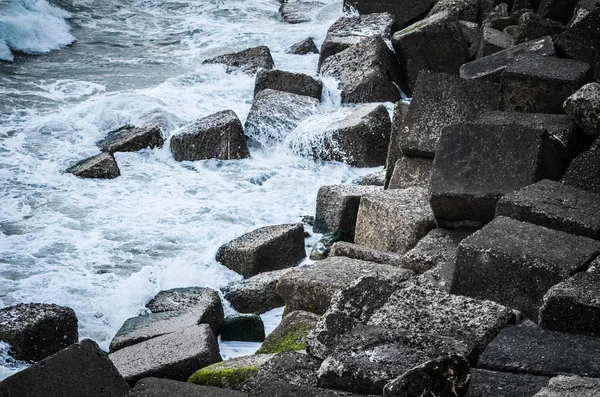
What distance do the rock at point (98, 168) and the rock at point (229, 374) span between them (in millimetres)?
3976

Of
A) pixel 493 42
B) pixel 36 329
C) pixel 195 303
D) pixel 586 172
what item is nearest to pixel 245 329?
pixel 195 303

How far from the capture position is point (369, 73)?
336 inches

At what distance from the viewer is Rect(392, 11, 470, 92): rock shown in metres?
8.41

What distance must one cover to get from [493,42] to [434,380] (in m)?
5.90

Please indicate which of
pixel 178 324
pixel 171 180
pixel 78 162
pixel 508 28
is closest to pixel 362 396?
pixel 178 324

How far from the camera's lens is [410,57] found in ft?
28.2

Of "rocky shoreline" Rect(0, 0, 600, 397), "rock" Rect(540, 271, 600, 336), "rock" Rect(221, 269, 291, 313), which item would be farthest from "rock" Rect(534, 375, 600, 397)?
"rock" Rect(221, 269, 291, 313)

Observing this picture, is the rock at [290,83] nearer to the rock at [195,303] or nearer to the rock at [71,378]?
the rock at [195,303]

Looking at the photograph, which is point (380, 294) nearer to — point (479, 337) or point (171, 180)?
point (479, 337)

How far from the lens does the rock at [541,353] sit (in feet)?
8.36

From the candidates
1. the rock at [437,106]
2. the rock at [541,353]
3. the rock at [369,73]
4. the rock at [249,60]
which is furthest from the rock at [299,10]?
the rock at [541,353]

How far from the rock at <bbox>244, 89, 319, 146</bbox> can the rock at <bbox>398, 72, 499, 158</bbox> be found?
247cm

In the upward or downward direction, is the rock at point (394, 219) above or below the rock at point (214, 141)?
above

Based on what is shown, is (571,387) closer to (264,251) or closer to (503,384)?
(503,384)
